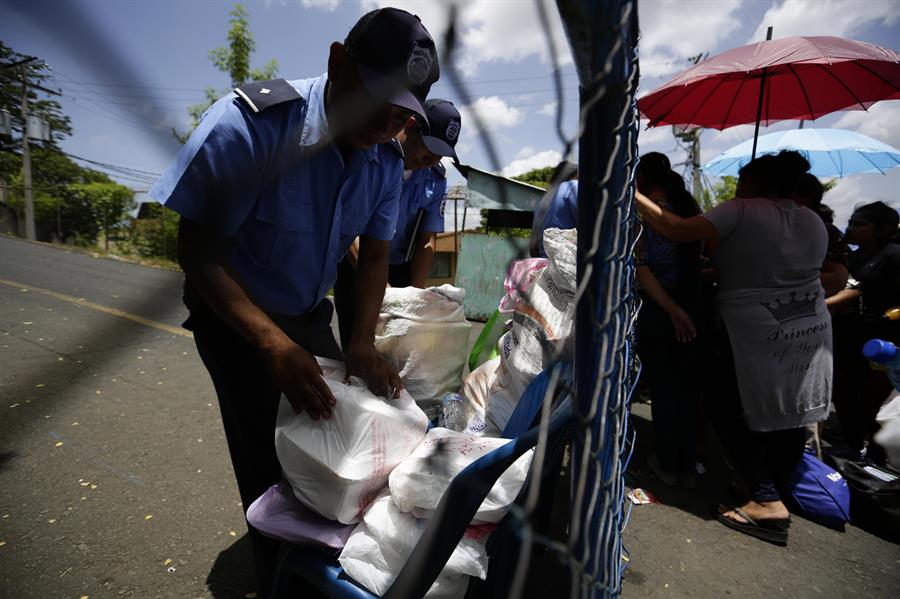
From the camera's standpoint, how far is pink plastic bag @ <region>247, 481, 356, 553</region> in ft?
4.00

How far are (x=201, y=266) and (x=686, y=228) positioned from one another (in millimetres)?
2029

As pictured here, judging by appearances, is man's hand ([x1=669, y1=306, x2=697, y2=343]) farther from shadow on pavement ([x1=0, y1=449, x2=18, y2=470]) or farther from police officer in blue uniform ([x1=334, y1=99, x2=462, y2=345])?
shadow on pavement ([x1=0, y1=449, x2=18, y2=470])

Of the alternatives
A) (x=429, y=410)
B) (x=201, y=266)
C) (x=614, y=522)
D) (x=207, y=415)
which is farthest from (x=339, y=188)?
(x=207, y=415)

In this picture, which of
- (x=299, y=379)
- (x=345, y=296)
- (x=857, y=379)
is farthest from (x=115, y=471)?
(x=857, y=379)

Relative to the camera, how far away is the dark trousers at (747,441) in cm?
233

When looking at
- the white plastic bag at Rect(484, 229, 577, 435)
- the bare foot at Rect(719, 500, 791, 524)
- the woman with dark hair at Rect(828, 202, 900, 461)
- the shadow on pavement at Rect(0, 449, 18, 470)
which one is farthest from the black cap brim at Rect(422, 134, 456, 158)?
the shadow on pavement at Rect(0, 449, 18, 470)

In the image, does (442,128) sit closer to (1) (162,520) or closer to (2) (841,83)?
(1) (162,520)

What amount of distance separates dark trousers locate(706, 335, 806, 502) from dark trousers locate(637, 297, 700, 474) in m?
0.12

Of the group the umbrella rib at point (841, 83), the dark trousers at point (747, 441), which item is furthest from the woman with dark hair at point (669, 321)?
the umbrella rib at point (841, 83)

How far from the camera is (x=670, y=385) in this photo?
2.57m

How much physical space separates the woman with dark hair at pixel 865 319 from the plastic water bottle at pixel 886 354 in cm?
97

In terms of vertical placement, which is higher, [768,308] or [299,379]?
[768,308]

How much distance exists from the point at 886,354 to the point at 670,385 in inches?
35.1

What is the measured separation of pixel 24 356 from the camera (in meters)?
4.07
